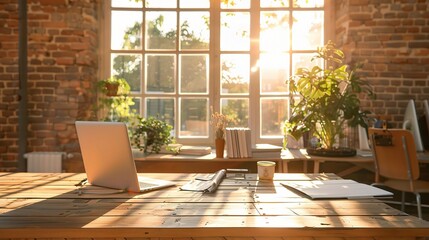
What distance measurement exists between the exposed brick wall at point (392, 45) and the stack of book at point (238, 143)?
1531 mm

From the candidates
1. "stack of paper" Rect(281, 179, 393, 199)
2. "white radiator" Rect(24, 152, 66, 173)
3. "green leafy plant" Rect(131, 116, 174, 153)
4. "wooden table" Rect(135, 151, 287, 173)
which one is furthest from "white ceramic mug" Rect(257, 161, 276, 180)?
"white radiator" Rect(24, 152, 66, 173)

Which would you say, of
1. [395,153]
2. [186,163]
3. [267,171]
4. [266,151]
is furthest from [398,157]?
[186,163]

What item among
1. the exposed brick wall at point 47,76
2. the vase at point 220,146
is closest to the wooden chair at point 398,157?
the vase at point 220,146

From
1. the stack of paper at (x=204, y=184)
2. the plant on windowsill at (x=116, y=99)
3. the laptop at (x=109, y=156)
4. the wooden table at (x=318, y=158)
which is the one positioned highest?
the plant on windowsill at (x=116, y=99)

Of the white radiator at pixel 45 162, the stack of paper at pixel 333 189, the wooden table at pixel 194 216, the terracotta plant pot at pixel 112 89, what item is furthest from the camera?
the terracotta plant pot at pixel 112 89

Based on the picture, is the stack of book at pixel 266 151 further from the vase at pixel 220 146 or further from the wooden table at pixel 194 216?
the wooden table at pixel 194 216

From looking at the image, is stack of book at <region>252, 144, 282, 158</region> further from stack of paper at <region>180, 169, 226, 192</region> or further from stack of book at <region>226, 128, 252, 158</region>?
stack of paper at <region>180, 169, 226, 192</region>

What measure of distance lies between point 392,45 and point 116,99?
9.43 feet

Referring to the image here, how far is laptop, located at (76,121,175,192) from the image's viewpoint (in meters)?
1.74

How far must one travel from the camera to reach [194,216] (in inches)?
55.4

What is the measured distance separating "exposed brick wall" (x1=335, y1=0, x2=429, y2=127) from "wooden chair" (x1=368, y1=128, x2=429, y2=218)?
888mm

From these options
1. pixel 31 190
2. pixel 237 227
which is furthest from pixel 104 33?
pixel 237 227

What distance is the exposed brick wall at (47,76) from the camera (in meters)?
4.05

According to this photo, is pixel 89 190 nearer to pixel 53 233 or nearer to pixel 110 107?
pixel 53 233
